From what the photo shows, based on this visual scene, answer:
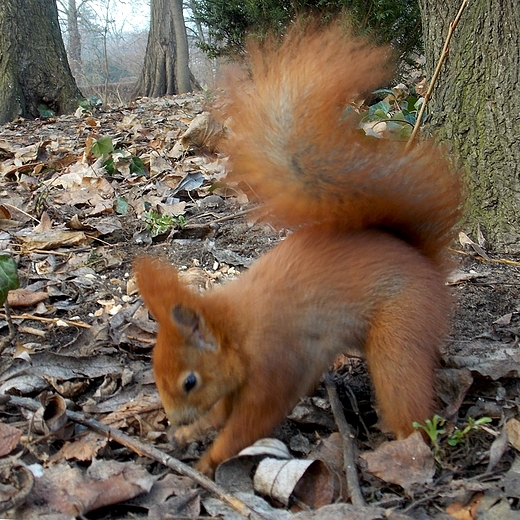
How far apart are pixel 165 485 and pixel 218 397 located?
0.33 metres

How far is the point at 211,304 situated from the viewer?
182 cm

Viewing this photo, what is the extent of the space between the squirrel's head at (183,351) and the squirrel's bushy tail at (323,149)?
14.9 inches

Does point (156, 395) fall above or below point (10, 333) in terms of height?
below

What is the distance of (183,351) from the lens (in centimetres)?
175

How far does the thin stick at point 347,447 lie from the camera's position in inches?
58.1

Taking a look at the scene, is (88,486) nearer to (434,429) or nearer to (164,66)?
(434,429)

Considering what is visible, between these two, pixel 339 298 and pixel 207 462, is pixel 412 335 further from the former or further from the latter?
pixel 207 462

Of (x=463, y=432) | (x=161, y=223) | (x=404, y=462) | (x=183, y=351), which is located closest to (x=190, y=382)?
(x=183, y=351)

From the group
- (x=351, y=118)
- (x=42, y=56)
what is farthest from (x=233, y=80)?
(x=42, y=56)

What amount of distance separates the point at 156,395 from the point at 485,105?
74.5 inches

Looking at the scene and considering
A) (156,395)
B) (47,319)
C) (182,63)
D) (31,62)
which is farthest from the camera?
(182,63)

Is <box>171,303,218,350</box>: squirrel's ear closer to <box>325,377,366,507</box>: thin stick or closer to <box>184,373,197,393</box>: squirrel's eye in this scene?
<box>184,373,197,393</box>: squirrel's eye

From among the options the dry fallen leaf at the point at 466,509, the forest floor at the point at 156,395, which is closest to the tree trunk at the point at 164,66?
the forest floor at the point at 156,395

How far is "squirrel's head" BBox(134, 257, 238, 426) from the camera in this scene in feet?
5.67
